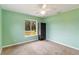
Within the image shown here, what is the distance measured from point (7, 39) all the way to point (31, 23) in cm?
236

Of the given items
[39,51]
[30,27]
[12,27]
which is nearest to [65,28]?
[39,51]

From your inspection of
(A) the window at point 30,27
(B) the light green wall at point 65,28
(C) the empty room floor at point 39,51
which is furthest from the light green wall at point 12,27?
(B) the light green wall at point 65,28

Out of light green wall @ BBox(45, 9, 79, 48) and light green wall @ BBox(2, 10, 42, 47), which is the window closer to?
light green wall @ BBox(2, 10, 42, 47)

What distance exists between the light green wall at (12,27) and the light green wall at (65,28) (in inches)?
82.3

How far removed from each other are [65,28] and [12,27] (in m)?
3.25

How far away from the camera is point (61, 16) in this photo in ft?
15.7

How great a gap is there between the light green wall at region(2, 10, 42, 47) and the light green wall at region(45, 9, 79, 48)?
2091mm

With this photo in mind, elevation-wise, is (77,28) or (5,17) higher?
(5,17)

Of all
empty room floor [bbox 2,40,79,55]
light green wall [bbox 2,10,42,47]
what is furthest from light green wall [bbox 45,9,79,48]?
light green wall [bbox 2,10,42,47]

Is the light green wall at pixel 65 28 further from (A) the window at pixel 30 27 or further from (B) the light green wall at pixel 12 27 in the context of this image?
(B) the light green wall at pixel 12 27
